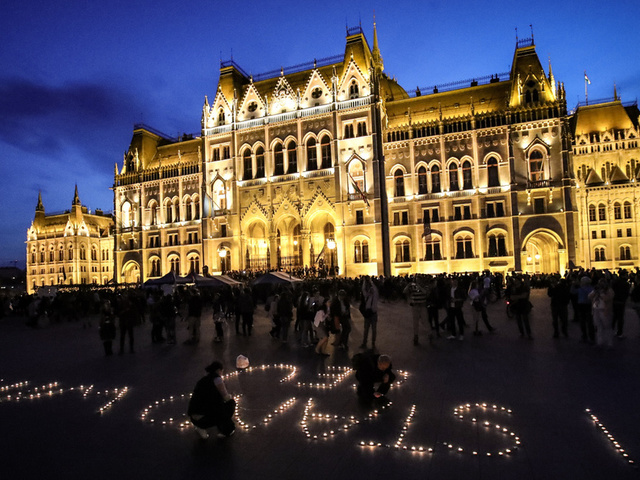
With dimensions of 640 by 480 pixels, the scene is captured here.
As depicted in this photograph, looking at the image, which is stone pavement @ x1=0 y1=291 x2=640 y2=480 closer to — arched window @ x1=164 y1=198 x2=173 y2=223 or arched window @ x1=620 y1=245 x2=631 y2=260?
arched window @ x1=620 y1=245 x2=631 y2=260

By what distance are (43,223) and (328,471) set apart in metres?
94.5

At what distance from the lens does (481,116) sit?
43.4m

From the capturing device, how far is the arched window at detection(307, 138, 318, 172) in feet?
157

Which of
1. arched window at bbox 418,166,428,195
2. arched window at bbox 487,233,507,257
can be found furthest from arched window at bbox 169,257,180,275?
arched window at bbox 487,233,507,257

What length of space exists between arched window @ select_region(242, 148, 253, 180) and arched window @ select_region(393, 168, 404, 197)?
50.9 feet

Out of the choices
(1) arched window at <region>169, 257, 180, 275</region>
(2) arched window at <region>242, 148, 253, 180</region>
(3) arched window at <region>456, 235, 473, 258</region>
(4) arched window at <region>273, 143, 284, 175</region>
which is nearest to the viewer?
(3) arched window at <region>456, 235, 473, 258</region>

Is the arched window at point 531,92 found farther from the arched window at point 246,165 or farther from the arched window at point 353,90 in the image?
the arched window at point 246,165

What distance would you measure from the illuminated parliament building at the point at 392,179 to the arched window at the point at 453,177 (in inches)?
5.2

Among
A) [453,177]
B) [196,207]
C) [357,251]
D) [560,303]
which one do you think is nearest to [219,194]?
[196,207]

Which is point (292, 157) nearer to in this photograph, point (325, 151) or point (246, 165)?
point (325, 151)

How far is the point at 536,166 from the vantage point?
41.9m

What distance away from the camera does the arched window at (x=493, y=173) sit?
42.9m

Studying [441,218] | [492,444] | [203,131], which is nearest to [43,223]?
[203,131]

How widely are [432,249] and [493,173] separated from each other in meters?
8.89
